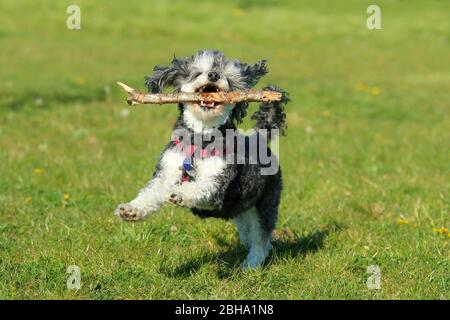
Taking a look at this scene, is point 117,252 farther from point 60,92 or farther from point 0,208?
point 60,92

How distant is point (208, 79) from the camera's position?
569 cm

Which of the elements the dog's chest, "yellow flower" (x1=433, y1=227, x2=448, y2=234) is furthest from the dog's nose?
"yellow flower" (x1=433, y1=227, x2=448, y2=234)

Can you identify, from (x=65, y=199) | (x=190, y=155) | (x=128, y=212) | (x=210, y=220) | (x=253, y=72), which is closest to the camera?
(x=128, y=212)

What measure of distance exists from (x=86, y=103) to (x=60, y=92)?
1058 mm

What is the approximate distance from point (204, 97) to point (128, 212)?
3.72 ft

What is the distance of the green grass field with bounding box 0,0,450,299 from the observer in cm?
568

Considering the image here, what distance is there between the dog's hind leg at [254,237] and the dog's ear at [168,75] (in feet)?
A: 4.62

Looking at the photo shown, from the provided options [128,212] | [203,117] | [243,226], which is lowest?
→ [243,226]

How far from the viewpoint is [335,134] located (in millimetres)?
12430

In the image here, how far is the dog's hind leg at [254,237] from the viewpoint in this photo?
647cm

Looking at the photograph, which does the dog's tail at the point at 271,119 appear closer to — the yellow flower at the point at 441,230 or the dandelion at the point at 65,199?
the yellow flower at the point at 441,230

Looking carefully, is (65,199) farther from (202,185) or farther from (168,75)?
(202,185)

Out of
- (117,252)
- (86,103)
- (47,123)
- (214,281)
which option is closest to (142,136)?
(47,123)

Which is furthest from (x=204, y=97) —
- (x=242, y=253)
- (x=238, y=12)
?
(x=238, y=12)
